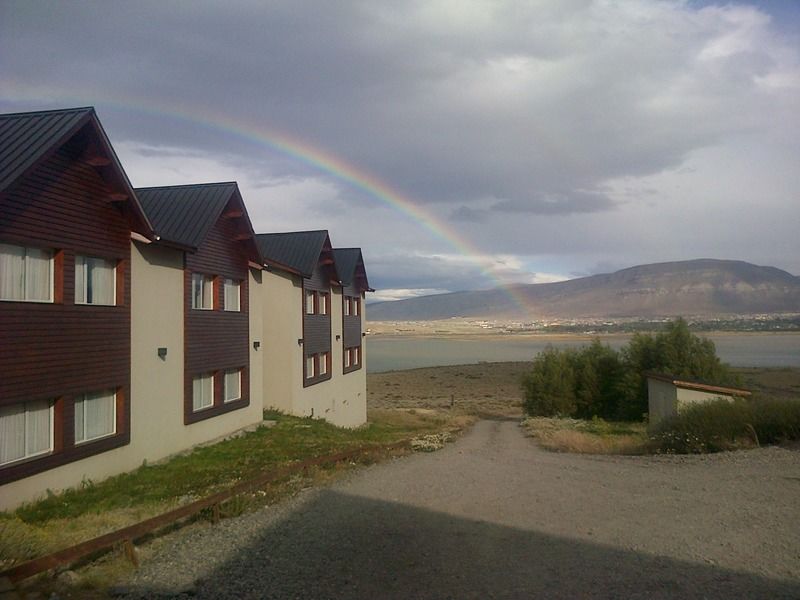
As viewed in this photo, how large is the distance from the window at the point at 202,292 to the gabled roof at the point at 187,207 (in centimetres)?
133

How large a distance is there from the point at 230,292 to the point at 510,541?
13.4 metres

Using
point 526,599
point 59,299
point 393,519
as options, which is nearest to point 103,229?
point 59,299

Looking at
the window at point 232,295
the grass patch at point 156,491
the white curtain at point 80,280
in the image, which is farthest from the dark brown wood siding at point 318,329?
the white curtain at point 80,280

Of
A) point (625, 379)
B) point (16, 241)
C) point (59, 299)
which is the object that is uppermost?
point (16, 241)

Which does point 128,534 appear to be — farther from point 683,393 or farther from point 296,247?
point 683,393

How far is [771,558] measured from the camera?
7625mm

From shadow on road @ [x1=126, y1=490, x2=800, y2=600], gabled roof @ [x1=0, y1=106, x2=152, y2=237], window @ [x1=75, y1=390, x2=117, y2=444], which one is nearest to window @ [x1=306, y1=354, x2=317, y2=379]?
window @ [x1=75, y1=390, x2=117, y2=444]

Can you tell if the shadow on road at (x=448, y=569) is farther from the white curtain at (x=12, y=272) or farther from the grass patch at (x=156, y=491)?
the white curtain at (x=12, y=272)

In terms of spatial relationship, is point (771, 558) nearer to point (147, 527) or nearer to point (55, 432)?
point (147, 527)

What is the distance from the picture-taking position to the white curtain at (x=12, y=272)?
10594 mm

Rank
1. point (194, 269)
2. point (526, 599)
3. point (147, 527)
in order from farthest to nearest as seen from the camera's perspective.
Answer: point (194, 269), point (147, 527), point (526, 599)

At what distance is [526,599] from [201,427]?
12837 millimetres

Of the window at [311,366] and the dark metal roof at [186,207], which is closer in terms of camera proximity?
the dark metal roof at [186,207]

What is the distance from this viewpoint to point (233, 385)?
20297mm
